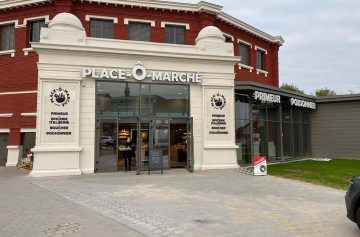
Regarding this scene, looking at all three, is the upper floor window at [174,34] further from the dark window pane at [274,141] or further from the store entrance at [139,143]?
the store entrance at [139,143]

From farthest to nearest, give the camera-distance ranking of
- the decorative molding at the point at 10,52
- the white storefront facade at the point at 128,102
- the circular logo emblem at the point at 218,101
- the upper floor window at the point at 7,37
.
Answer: the upper floor window at the point at 7,37 → the decorative molding at the point at 10,52 → the circular logo emblem at the point at 218,101 → the white storefront facade at the point at 128,102

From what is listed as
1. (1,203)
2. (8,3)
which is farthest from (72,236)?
(8,3)

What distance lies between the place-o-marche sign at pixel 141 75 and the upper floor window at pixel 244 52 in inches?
433

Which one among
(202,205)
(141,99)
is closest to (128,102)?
(141,99)

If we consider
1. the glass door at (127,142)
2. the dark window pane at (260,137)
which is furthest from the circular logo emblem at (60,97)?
the dark window pane at (260,137)

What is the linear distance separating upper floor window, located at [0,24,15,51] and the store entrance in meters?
11.7

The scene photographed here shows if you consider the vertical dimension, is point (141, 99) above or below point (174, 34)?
below

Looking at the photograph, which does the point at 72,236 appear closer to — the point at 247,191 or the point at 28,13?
the point at 247,191

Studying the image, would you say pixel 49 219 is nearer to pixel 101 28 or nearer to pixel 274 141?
pixel 101 28

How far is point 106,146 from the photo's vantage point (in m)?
15.1

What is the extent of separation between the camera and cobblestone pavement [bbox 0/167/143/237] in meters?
5.83

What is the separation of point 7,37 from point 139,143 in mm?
13894

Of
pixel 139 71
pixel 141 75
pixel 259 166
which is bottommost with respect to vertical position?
pixel 259 166

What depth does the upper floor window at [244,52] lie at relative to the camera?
26.2 meters
